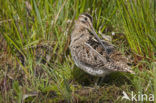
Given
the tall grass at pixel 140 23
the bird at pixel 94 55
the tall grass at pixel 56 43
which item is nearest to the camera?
the bird at pixel 94 55

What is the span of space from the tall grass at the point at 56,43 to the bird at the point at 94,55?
28 centimetres

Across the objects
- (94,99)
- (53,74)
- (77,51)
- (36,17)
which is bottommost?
(94,99)

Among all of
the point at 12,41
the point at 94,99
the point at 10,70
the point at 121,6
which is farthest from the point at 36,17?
the point at 94,99

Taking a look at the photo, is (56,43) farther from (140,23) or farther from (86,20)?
(140,23)

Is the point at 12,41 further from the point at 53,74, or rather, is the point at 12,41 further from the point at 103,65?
the point at 103,65

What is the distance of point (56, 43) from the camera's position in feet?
14.3

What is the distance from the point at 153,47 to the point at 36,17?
174cm

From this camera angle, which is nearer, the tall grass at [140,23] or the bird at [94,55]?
the bird at [94,55]

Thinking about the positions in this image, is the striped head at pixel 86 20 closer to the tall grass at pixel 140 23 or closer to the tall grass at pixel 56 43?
the tall grass at pixel 56 43

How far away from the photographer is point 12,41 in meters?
4.20

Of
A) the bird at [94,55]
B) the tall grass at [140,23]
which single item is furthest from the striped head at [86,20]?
the tall grass at [140,23]

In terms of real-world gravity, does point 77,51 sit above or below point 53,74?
above

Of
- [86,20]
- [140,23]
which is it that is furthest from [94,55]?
[140,23]

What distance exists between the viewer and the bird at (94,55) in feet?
11.4
